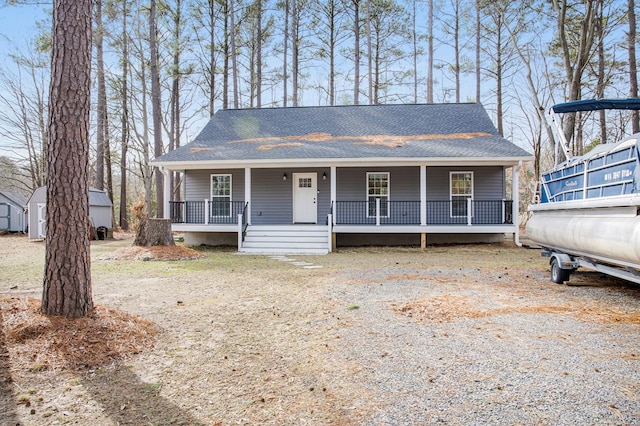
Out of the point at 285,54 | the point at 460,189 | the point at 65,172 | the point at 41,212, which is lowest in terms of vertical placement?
the point at 41,212

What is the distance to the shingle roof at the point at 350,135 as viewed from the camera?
44.3 feet

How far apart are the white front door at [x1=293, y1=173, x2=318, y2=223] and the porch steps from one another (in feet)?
5.69

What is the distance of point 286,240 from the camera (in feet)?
41.8

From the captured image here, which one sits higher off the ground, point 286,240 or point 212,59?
point 212,59

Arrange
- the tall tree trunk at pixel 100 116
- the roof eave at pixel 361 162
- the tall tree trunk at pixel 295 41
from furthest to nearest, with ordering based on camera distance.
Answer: the tall tree trunk at pixel 295 41, the tall tree trunk at pixel 100 116, the roof eave at pixel 361 162

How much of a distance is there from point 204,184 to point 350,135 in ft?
19.4

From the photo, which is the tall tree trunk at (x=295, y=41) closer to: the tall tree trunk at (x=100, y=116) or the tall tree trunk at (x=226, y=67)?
the tall tree trunk at (x=226, y=67)

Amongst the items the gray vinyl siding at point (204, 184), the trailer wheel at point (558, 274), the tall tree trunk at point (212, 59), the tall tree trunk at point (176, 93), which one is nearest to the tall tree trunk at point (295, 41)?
the tall tree trunk at point (212, 59)

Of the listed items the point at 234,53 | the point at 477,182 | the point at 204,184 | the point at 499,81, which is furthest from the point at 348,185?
the point at 499,81

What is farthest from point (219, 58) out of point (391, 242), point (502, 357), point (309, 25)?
point (502, 357)

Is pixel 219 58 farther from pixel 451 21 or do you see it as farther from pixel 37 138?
pixel 451 21

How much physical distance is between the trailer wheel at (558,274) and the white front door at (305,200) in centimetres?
899

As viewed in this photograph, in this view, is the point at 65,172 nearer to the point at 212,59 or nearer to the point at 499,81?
the point at 212,59

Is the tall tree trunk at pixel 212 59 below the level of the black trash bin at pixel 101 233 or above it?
above
